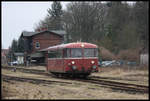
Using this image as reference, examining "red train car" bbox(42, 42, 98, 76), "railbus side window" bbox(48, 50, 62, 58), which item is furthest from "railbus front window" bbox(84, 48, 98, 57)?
"railbus side window" bbox(48, 50, 62, 58)

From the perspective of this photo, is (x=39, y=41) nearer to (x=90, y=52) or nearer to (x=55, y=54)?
(x=55, y=54)

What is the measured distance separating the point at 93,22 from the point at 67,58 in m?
8.76

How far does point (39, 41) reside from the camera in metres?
45.1

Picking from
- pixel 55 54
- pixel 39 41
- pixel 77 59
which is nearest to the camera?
pixel 77 59

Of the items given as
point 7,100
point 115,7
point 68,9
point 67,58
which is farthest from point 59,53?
point 7,100

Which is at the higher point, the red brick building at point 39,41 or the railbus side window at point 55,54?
the red brick building at point 39,41

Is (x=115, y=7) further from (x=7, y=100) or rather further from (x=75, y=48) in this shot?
(x=75, y=48)

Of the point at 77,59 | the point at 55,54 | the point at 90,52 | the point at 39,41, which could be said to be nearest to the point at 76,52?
the point at 77,59

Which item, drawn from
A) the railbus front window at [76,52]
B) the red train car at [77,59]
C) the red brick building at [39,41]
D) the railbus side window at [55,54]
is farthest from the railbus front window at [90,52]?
the red brick building at [39,41]

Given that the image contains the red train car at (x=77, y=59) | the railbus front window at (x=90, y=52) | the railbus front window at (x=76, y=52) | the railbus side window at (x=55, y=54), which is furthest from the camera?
the railbus side window at (x=55, y=54)

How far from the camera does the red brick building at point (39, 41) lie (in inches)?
→ 1676

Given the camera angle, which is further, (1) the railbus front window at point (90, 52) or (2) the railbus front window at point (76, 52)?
(1) the railbus front window at point (90, 52)

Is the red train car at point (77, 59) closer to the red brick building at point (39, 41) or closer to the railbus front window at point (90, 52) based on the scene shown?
the railbus front window at point (90, 52)

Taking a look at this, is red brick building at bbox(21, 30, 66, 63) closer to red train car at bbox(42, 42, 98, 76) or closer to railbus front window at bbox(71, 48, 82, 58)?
red train car at bbox(42, 42, 98, 76)
